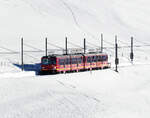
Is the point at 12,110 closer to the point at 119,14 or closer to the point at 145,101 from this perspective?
the point at 145,101

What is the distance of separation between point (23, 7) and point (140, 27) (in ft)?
151

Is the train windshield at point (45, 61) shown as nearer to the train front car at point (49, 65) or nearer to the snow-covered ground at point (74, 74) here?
the train front car at point (49, 65)

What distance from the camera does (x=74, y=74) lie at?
42344 mm

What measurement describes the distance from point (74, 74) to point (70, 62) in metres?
1.82

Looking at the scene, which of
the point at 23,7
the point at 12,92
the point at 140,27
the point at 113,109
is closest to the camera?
the point at 113,109

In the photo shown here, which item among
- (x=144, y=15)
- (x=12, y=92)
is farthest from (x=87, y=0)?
(x=12, y=92)

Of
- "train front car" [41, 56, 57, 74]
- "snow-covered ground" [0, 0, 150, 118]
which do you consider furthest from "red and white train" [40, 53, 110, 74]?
"snow-covered ground" [0, 0, 150, 118]

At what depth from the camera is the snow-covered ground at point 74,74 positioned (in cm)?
2845

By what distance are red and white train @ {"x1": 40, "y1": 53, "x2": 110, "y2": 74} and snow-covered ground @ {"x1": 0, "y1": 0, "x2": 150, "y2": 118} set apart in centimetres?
134

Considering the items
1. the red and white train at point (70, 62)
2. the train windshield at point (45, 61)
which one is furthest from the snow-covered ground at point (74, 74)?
the train windshield at point (45, 61)

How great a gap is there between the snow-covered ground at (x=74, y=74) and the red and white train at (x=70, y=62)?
4.41ft

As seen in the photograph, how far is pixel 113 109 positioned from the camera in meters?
29.5

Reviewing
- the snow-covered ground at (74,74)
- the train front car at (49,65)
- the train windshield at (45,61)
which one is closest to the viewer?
the snow-covered ground at (74,74)

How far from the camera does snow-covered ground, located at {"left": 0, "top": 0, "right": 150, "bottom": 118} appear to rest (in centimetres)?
2845
